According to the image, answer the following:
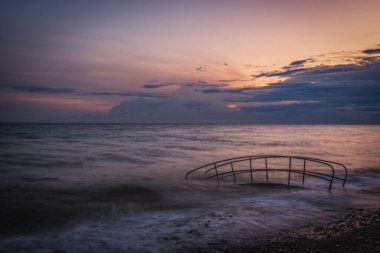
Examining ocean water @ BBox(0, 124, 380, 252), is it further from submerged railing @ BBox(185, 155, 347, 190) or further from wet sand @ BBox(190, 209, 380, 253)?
submerged railing @ BBox(185, 155, 347, 190)

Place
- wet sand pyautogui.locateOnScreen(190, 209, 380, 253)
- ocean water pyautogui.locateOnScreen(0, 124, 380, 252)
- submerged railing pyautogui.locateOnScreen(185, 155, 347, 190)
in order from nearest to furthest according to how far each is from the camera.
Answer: wet sand pyautogui.locateOnScreen(190, 209, 380, 253), ocean water pyautogui.locateOnScreen(0, 124, 380, 252), submerged railing pyautogui.locateOnScreen(185, 155, 347, 190)

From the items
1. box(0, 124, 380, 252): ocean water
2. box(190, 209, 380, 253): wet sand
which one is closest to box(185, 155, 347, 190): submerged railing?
box(0, 124, 380, 252): ocean water

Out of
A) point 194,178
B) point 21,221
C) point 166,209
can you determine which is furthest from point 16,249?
point 194,178

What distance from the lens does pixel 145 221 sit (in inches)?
432

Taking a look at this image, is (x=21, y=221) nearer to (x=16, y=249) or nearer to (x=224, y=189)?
(x=16, y=249)

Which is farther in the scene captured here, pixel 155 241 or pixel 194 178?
pixel 194 178

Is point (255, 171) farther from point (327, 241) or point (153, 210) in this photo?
point (327, 241)

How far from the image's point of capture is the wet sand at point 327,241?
7109 millimetres

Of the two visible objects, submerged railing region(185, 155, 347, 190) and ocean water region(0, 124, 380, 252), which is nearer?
ocean water region(0, 124, 380, 252)

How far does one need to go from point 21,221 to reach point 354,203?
13823 millimetres

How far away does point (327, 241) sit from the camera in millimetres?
7750

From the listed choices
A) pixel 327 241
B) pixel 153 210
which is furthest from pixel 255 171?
pixel 327 241

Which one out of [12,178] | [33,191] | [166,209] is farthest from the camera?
[12,178]

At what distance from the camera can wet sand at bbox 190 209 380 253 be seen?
711 cm
